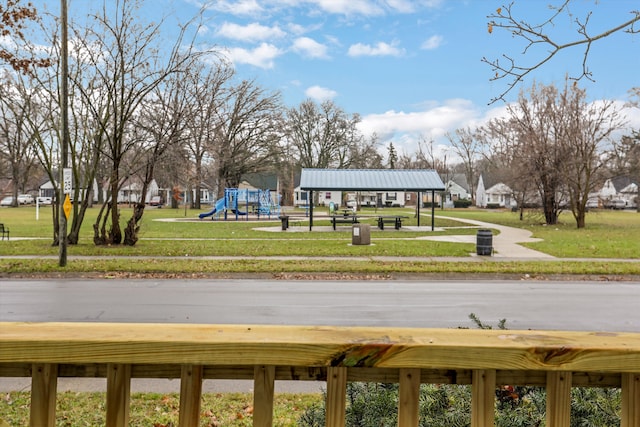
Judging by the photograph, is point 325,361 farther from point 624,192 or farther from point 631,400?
point 624,192

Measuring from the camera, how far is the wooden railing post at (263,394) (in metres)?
1.59

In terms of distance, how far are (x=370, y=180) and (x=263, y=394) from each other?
29537 millimetres

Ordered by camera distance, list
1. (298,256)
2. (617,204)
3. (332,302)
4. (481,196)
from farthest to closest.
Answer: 1. (481,196)
2. (617,204)
3. (298,256)
4. (332,302)

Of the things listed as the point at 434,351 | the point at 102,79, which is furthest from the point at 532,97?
the point at 434,351

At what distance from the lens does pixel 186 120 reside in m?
18.9

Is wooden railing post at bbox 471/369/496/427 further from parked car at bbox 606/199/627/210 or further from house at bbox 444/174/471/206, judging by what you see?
house at bbox 444/174/471/206

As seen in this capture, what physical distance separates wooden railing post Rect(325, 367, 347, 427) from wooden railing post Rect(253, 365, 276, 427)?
0.63ft

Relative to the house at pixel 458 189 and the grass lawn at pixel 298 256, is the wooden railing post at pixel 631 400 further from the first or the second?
the house at pixel 458 189

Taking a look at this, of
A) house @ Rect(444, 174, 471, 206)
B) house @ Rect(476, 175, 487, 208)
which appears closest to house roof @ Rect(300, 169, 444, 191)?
house @ Rect(476, 175, 487, 208)

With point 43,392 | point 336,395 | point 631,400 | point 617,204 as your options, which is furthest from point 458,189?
point 43,392

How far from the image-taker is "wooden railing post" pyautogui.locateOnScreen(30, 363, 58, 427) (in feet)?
5.14

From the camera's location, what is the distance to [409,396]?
1.59 m

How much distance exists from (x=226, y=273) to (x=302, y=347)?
38.0 ft

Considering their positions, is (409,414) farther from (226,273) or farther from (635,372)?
(226,273)
